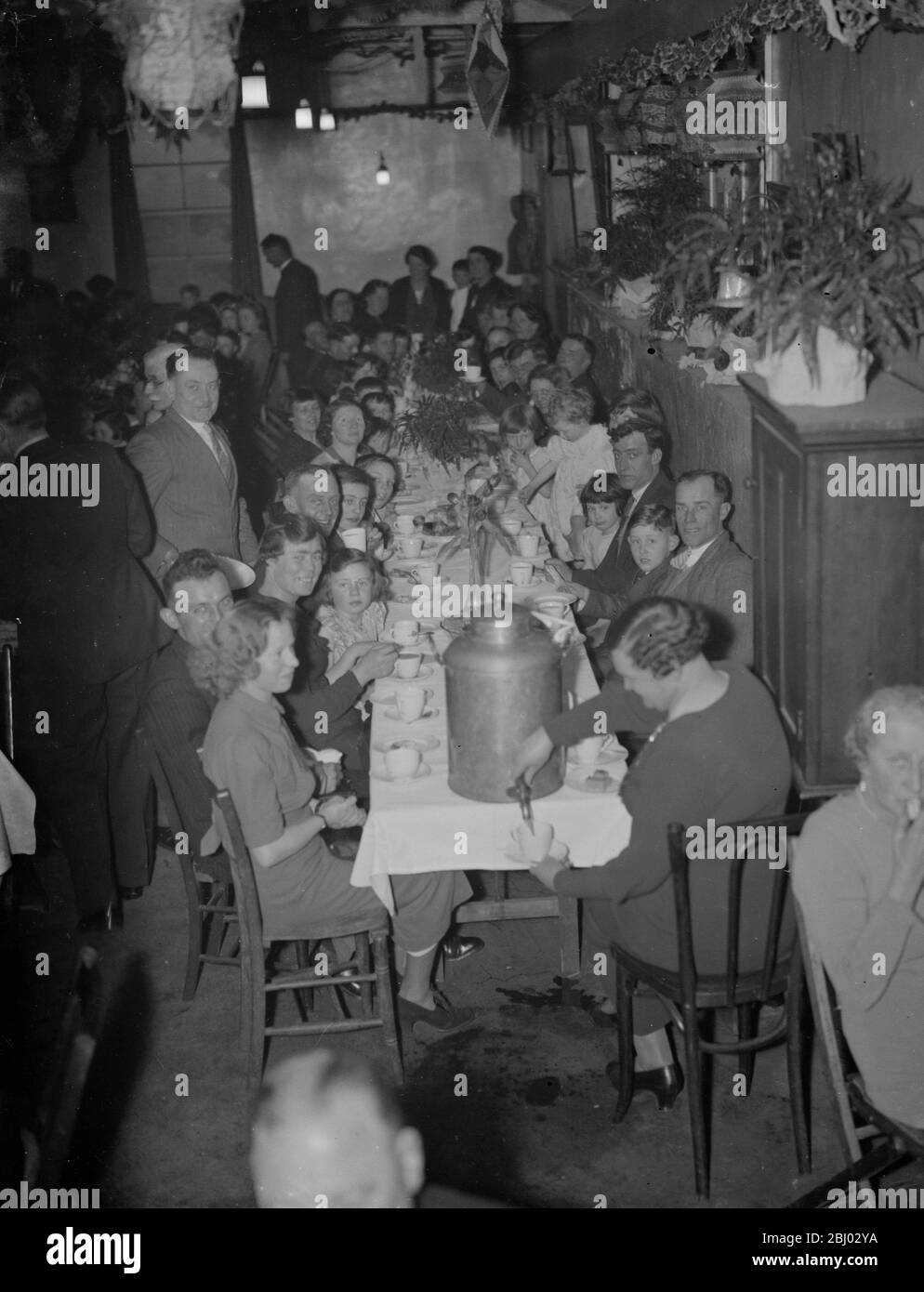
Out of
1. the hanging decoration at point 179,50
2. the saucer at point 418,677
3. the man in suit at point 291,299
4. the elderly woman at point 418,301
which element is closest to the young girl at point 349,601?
the saucer at point 418,677

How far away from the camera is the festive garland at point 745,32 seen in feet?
12.0

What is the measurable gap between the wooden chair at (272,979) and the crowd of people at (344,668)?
0.08 m

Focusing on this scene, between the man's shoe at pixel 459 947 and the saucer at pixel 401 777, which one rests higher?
the saucer at pixel 401 777

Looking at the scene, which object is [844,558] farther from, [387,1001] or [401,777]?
[387,1001]

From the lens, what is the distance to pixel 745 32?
499cm

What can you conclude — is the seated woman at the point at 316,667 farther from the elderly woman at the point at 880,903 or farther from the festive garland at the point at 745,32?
the festive garland at the point at 745,32

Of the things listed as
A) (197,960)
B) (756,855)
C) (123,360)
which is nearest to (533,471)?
(123,360)

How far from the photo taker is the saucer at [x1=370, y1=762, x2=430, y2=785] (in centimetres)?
362

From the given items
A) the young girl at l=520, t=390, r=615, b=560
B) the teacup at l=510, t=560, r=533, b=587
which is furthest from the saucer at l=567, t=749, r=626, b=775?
the young girl at l=520, t=390, r=615, b=560

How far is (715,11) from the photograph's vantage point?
5.94 meters

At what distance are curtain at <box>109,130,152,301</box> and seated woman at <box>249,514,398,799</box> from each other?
10.1m

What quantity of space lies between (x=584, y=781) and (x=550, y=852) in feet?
0.84

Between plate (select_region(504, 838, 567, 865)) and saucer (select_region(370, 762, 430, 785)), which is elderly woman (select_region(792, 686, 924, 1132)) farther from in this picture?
saucer (select_region(370, 762, 430, 785))

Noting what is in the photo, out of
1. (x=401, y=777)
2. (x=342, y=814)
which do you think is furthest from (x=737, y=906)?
(x=342, y=814)
